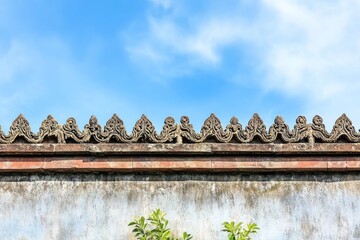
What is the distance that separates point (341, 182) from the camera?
7.84m

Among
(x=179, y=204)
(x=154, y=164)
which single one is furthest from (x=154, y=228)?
(x=154, y=164)

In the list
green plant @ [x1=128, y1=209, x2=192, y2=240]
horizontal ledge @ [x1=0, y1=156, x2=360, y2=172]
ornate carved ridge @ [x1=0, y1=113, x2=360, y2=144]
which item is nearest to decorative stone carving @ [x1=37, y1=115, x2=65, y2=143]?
ornate carved ridge @ [x1=0, y1=113, x2=360, y2=144]

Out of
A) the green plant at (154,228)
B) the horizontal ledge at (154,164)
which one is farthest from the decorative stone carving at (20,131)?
the green plant at (154,228)

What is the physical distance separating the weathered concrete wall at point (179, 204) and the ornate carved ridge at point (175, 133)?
0.43m

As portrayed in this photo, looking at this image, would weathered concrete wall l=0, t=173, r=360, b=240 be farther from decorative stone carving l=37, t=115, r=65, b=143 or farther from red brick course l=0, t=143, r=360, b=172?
decorative stone carving l=37, t=115, r=65, b=143

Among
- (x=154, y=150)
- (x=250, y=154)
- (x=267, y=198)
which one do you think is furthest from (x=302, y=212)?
(x=154, y=150)

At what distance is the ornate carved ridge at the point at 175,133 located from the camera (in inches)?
301

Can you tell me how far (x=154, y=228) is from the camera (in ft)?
24.6

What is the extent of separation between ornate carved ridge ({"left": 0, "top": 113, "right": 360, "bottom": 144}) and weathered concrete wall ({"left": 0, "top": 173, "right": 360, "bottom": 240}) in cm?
43

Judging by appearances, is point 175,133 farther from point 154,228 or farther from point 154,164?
point 154,228

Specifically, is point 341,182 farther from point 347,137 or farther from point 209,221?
point 209,221

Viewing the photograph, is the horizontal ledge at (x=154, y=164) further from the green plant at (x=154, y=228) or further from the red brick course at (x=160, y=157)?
the green plant at (x=154, y=228)

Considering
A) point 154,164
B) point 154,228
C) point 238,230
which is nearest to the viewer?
point 238,230

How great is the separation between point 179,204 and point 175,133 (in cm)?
83
